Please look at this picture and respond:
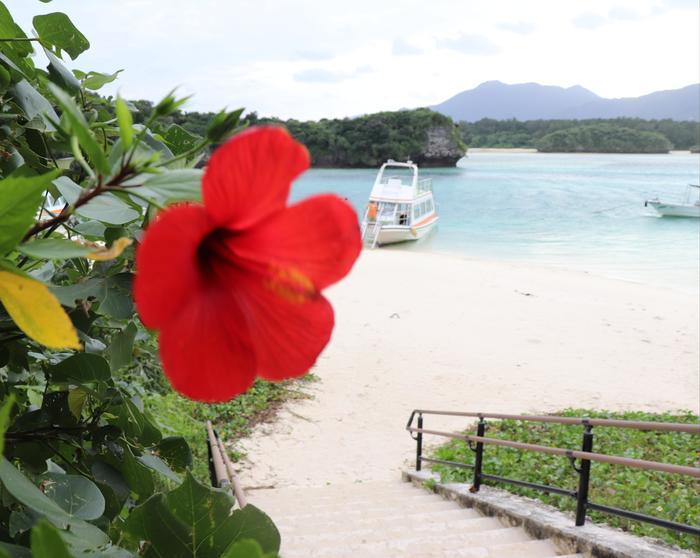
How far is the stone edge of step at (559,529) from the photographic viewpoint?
9.36ft

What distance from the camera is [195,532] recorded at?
41 cm

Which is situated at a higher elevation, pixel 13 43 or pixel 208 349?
pixel 13 43

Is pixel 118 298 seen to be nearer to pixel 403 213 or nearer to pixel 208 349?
pixel 208 349

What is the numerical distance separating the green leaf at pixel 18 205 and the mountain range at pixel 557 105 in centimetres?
15694

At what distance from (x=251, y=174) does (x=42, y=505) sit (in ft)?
0.85

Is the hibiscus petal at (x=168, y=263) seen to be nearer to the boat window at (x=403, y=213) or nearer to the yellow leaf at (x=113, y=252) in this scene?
the yellow leaf at (x=113, y=252)

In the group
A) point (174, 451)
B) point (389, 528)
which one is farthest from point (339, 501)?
point (174, 451)

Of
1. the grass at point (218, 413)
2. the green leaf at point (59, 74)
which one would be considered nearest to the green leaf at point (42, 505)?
the green leaf at point (59, 74)

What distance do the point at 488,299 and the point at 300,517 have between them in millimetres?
10062

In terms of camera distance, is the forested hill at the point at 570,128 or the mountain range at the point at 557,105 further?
the mountain range at the point at 557,105

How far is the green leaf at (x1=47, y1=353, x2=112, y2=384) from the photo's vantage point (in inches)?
21.3

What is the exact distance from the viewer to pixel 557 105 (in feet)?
590

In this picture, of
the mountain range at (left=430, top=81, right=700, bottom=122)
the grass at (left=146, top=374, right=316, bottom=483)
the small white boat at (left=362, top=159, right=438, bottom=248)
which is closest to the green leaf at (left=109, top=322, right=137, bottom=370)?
the grass at (left=146, top=374, right=316, bottom=483)

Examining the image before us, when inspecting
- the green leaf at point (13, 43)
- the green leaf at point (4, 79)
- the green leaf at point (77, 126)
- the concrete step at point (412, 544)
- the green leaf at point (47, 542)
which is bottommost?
the concrete step at point (412, 544)
